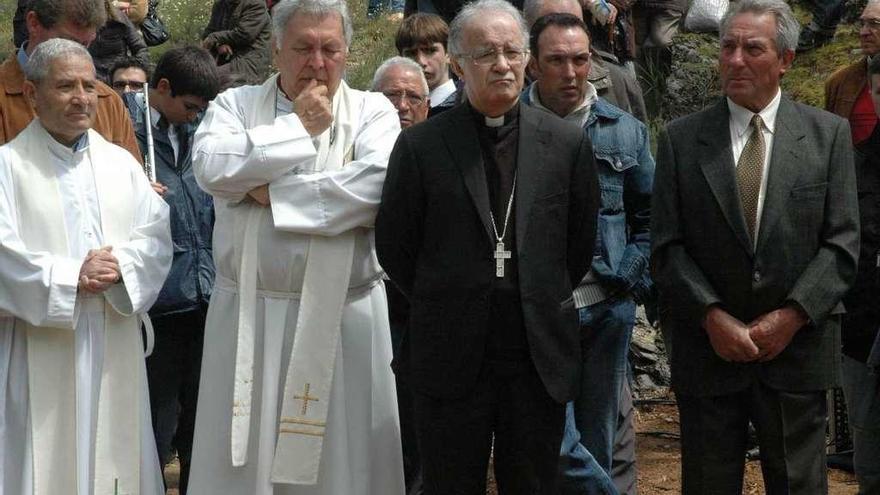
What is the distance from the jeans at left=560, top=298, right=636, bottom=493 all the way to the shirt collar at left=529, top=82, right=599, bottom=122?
2.74 feet

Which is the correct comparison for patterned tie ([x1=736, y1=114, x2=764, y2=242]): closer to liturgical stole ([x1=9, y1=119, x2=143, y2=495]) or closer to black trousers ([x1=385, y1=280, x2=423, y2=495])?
black trousers ([x1=385, y1=280, x2=423, y2=495])

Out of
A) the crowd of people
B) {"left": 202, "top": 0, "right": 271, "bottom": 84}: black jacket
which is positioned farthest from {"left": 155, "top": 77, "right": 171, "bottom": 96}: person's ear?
{"left": 202, "top": 0, "right": 271, "bottom": 84}: black jacket

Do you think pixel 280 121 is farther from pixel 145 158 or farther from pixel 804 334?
pixel 804 334

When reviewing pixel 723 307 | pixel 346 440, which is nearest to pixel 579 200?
pixel 723 307

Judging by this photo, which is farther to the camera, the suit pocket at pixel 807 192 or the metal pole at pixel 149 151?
the metal pole at pixel 149 151

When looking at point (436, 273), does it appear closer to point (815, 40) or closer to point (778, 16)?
point (778, 16)

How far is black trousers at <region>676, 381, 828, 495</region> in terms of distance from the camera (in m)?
5.29

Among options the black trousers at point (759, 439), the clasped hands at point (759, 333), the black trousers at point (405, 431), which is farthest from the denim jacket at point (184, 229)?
the clasped hands at point (759, 333)

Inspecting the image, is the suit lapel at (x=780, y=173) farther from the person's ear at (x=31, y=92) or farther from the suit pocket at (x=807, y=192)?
the person's ear at (x=31, y=92)

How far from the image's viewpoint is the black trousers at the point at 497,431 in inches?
203

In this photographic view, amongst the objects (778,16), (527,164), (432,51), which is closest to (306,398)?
(527,164)

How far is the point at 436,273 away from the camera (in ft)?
16.9

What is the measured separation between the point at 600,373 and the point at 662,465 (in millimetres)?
2054

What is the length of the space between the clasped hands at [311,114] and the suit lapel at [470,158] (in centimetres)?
57
